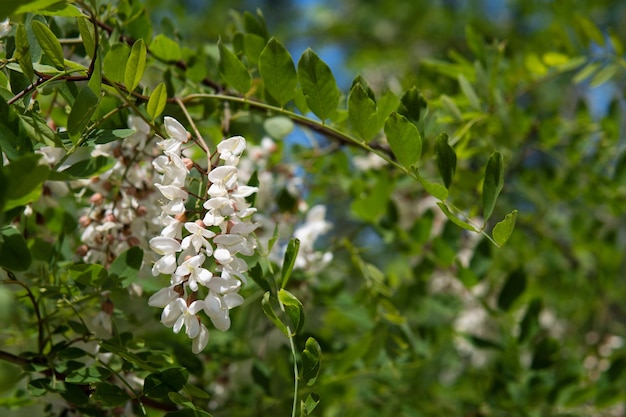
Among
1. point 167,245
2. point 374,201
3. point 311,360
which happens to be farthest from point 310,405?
point 374,201

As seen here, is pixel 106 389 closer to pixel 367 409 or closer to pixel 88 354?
pixel 88 354

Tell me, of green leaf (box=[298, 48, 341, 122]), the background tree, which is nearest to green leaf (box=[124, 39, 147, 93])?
the background tree

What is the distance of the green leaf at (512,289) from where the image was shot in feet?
2.46

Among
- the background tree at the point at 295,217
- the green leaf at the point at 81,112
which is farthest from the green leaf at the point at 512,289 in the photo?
the green leaf at the point at 81,112

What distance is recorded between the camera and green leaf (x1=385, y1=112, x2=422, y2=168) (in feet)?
1.47

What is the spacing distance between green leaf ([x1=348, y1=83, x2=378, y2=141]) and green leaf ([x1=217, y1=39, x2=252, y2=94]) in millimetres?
90

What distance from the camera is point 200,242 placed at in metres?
0.40

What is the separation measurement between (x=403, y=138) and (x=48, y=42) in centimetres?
23

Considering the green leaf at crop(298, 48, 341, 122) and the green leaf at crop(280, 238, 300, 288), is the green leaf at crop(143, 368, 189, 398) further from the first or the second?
the green leaf at crop(298, 48, 341, 122)

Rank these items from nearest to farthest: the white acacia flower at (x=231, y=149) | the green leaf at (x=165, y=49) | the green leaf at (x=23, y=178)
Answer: the green leaf at (x=23, y=178), the white acacia flower at (x=231, y=149), the green leaf at (x=165, y=49)

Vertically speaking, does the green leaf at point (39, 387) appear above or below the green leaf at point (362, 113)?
below

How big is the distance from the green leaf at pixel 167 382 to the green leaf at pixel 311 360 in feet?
0.26

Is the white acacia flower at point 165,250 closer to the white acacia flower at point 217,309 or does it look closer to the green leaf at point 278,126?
the white acacia flower at point 217,309

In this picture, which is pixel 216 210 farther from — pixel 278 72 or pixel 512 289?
pixel 512 289
